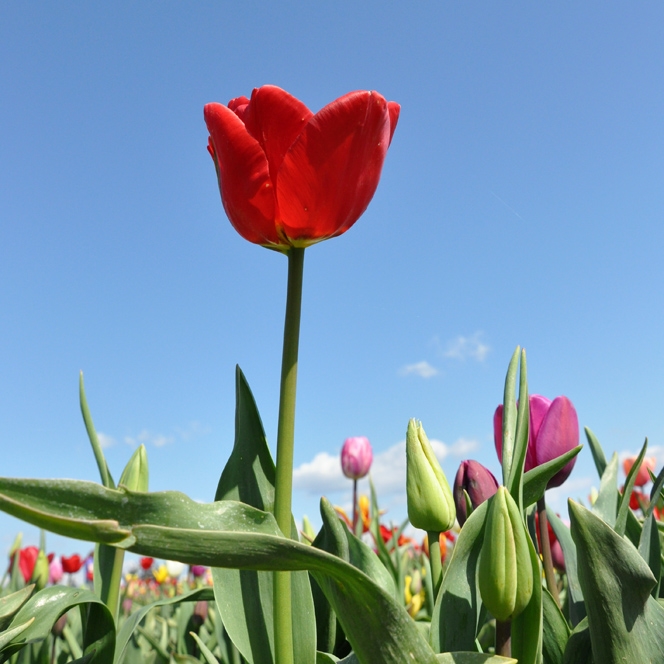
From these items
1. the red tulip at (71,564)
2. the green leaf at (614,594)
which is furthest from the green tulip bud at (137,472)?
the red tulip at (71,564)

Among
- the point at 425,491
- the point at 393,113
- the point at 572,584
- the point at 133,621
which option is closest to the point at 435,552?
the point at 425,491

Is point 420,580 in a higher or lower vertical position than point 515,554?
lower

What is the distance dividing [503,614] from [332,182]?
47 centimetres

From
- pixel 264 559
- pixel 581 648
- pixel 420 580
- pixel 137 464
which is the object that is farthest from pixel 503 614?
pixel 420 580

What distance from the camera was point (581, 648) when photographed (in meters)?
0.69

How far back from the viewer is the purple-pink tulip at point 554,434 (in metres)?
0.90

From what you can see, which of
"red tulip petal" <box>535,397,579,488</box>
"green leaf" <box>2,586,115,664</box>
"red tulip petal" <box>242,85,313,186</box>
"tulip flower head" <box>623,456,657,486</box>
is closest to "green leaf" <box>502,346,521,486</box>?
"red tulip petal" <box>535,397,579,488</box>

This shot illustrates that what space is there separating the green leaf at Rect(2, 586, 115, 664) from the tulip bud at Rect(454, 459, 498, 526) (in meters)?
0.48

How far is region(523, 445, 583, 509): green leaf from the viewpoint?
712mm

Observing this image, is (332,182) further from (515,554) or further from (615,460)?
(615,460)

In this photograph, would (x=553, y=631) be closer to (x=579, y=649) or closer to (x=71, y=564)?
(x=579, y=649)

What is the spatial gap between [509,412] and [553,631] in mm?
286

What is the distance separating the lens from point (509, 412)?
0.70 meters

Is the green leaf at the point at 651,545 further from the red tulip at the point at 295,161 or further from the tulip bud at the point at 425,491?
the red tulip at the point at 295,161
